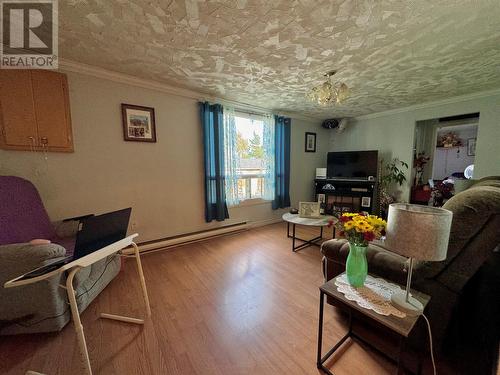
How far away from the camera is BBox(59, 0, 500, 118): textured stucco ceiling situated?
1354 mm

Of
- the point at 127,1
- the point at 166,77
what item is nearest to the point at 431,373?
the point at 127,1

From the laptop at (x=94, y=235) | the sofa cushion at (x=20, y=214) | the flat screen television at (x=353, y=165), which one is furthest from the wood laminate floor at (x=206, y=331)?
the flat screen television at (x=353, y=165)

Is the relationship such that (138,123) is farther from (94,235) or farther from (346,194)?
(346,194)

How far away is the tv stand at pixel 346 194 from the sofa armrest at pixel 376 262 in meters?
2.76

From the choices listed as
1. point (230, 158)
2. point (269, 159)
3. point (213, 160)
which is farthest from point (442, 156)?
point (213, 160)

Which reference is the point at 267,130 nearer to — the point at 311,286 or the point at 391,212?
the point at 311,286

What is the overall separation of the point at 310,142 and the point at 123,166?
12.7 feet

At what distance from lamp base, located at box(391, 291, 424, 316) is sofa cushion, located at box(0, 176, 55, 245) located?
2.73 metres

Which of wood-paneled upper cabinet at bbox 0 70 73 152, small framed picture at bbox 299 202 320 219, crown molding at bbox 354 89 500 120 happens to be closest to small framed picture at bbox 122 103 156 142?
wood-paneled upper cabinet at bbox 0 70 73 152

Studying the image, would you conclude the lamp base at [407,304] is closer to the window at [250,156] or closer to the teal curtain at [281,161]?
the window at [250,156]

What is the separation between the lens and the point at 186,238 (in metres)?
2.95

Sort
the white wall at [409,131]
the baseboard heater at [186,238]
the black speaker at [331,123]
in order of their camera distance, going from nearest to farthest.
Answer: the baseboard heater at [186,238], the white wall at [409,131], the black speaker at [331,123]

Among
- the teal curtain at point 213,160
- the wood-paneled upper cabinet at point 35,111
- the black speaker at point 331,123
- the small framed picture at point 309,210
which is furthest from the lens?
the black speaker at point 331,123

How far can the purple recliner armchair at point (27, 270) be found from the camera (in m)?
1.25
